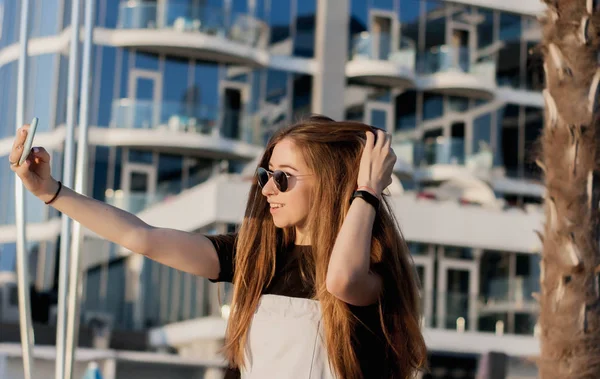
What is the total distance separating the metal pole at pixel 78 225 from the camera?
497 cm

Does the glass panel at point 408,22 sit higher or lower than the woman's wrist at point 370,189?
higher

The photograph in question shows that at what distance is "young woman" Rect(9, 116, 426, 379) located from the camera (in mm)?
Answer: 2961

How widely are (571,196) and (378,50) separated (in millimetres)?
23638

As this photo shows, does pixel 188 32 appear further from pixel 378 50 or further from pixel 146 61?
pixel 378 50

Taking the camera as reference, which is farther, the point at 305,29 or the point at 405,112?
the point at 405,112

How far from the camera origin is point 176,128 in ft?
93.0

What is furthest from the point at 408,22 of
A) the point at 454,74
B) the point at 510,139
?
the point at 510,139

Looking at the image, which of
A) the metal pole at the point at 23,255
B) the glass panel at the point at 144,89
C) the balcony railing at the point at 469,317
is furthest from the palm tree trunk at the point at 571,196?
the glass panel at the point at 144,89

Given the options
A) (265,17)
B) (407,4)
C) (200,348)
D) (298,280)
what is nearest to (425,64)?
(407,4)

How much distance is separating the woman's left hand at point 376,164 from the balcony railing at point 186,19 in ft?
84.8

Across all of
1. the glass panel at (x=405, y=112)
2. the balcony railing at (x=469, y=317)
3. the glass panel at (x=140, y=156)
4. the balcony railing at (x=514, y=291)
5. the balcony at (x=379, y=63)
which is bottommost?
the balcony railing at (x=469, y=317)

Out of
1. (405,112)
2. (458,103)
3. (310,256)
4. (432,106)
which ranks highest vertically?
(458,103)

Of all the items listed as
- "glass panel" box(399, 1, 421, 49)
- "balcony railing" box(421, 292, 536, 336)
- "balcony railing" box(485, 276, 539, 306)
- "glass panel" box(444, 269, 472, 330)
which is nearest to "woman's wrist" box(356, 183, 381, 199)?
"balcony railing" box(421, 292, 536, 336)

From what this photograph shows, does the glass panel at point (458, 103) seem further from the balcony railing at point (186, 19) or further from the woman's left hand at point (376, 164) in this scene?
the woman's left hand at point (376, 164)
